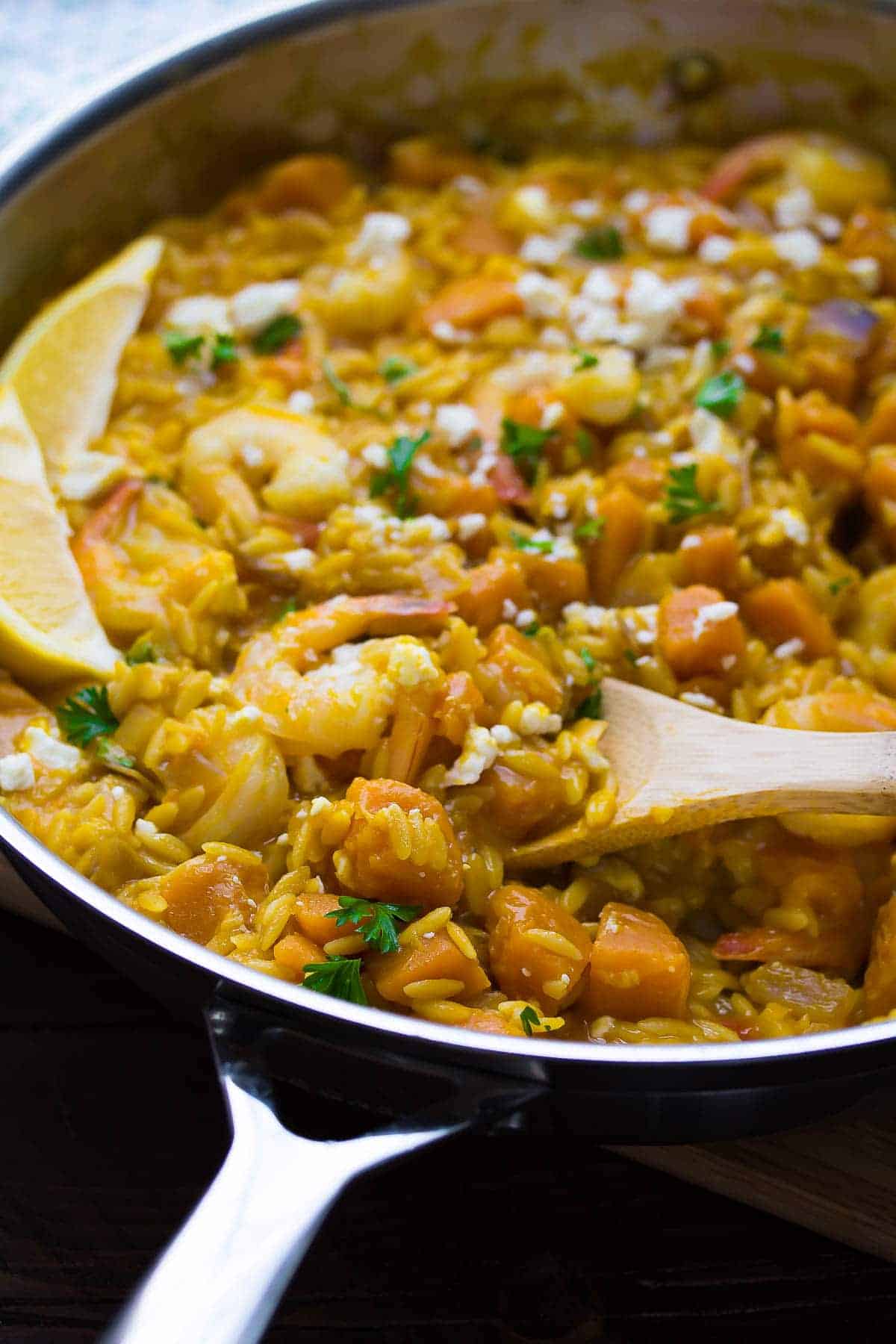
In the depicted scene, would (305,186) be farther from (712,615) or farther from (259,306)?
(712,615)

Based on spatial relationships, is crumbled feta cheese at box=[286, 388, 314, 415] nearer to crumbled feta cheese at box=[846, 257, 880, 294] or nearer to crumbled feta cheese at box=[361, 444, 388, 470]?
crumbled feta cheese at box=[361, 444, 388, 470]

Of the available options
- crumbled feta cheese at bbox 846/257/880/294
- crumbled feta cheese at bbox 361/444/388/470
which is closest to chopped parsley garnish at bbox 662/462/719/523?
crumbled feta cheese at bbox 361/444/388/470

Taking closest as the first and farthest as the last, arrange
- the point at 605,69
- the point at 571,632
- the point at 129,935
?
the point at 129,935, the point at 571,632, the point at 605,69

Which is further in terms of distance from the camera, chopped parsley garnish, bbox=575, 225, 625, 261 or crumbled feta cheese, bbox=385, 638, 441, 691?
chopped parsley garnish, bbox=575, 225, 625, 261

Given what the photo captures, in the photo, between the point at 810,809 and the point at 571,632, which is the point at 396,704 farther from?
the point at 810,809

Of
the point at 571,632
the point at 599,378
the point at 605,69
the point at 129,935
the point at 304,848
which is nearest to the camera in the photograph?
the point at 129,935

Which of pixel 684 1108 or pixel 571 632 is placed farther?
pixel 571 632

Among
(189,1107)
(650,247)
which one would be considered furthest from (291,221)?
(189,1107)
